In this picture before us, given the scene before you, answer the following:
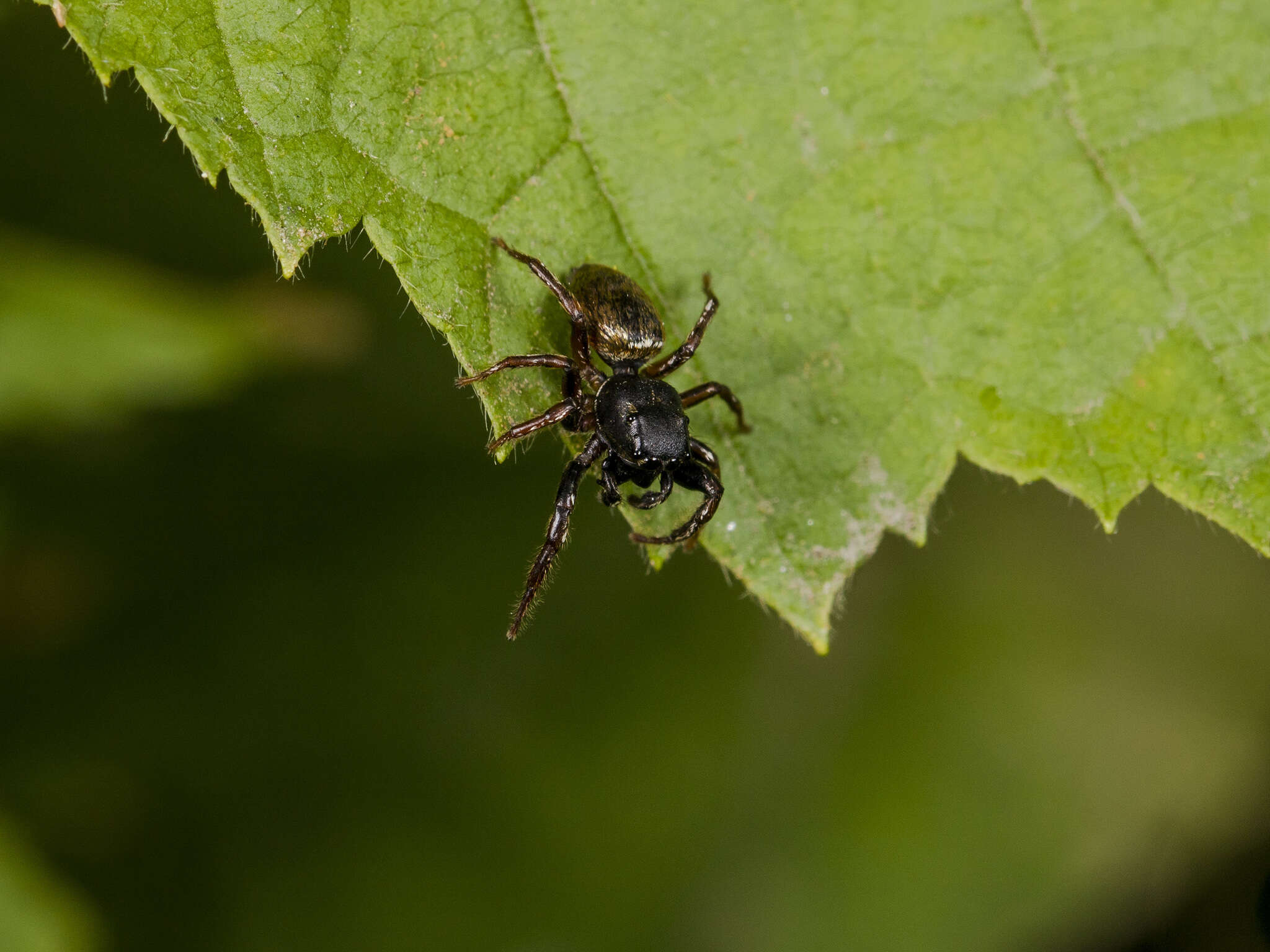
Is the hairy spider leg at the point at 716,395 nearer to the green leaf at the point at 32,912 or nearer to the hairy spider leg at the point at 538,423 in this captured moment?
the hairy spider leg at the point at 538,423

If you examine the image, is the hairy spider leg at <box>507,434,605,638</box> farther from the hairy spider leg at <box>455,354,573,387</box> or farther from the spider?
the hairy spider leg at <box>455,354,573,387</box>

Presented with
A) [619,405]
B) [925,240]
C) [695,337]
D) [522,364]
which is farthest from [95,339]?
[925,240]

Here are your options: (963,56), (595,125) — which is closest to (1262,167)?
(963,56)

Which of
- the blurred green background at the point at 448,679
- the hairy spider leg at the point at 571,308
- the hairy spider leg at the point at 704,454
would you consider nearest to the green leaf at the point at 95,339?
the blurred green background at the point at 448,679

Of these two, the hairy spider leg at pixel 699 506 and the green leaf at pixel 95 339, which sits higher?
the green leaf at pixel 95 339

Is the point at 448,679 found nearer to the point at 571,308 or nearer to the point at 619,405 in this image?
the point at 619,405
